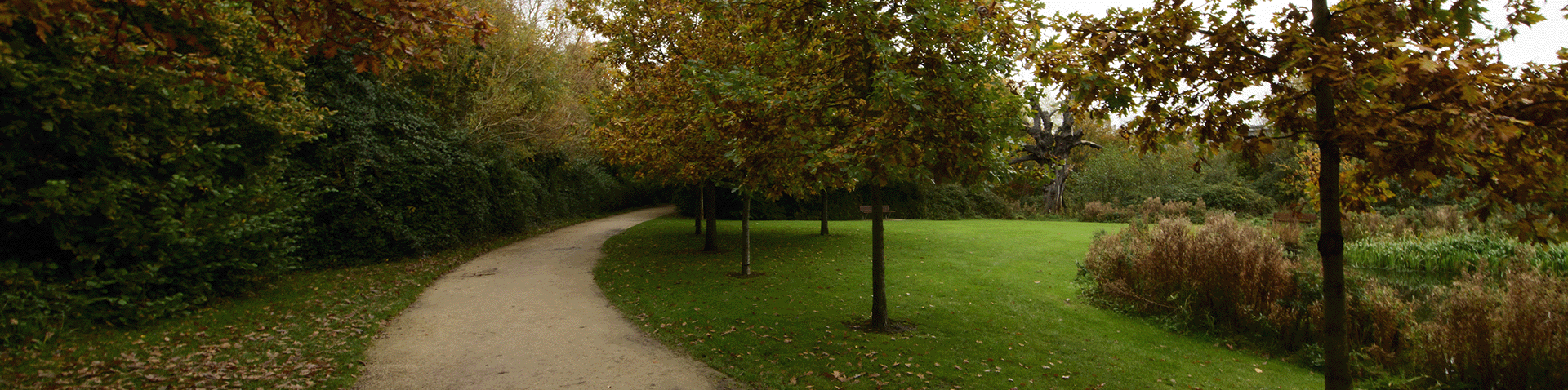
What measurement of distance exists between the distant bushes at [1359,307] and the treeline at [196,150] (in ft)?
30.4

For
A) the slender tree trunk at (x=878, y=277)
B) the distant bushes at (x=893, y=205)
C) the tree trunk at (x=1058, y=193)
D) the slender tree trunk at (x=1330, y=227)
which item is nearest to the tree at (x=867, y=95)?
the slender tree trunk at (x=878, y=277)

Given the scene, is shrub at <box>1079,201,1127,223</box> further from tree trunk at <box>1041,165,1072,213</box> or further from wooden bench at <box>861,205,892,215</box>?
wooden bench at <box>861,205,892,215</box>

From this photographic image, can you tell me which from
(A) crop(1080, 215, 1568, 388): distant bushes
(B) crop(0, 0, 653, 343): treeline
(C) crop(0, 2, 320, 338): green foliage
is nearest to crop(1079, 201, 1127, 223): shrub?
(A) crop(1080, 215, 1568, 388): distant bushes

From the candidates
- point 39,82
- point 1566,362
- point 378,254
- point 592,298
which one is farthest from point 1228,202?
point 39,82

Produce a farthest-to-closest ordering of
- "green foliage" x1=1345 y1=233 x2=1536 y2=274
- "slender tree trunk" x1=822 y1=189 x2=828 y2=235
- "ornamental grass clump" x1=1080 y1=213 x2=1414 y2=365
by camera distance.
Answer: "slender tree trunk" x1=822 y1=189 x2=828 y2=235, "green foliage" x1=1345 y1=233 x2=1536 y2=274, "ornamental grass clump" x1=1080 y1=213 x2=1414 y2=365

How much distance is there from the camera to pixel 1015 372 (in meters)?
6.70

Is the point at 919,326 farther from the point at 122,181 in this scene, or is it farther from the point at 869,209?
the point at 869,209

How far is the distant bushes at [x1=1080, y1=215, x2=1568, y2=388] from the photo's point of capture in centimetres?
636

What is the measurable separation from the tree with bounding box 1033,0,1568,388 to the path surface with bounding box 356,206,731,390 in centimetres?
430

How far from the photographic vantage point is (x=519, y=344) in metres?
7.89

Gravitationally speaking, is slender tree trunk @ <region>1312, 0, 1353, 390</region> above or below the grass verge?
above

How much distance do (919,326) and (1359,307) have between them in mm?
5065

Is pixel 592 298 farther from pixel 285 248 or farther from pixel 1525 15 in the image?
pixel 1525 15

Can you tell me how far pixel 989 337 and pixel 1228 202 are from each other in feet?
99.5
